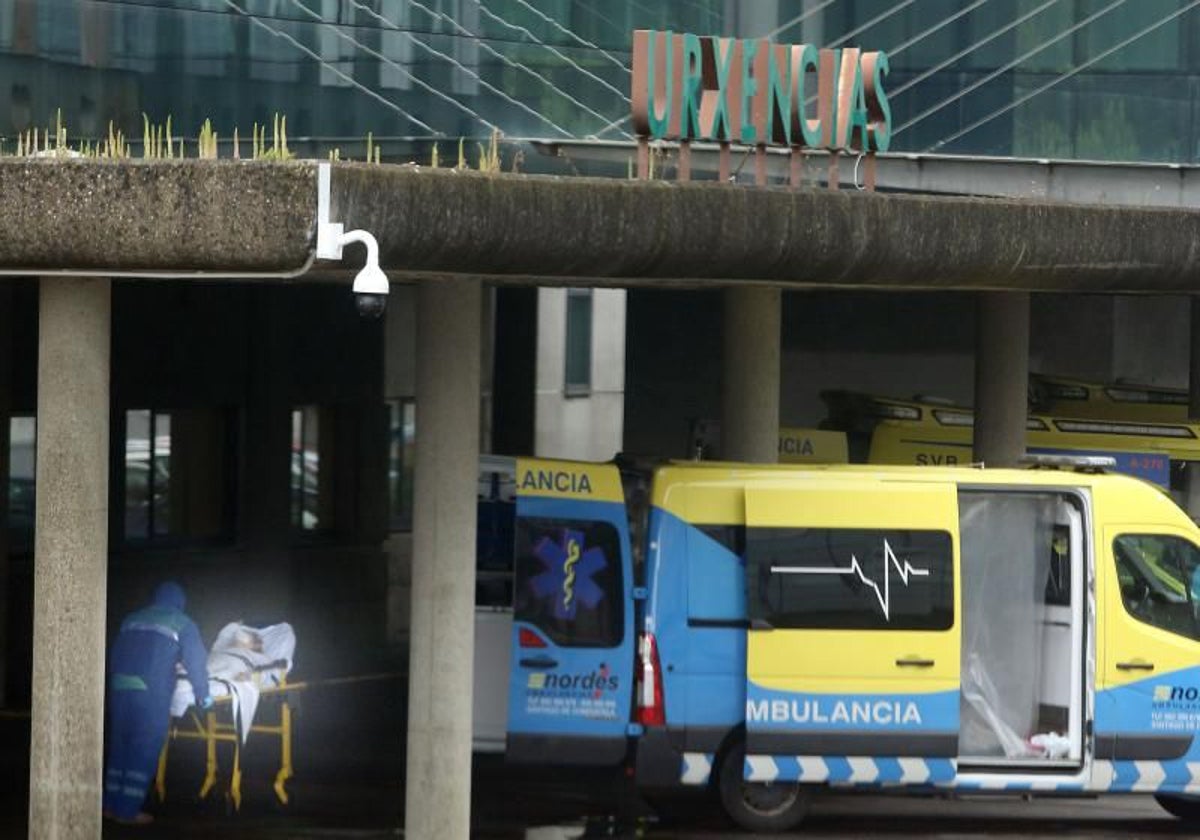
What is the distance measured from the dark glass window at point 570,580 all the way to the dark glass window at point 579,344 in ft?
78.3

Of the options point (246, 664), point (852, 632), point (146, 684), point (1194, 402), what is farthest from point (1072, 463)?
point (1194, 402)

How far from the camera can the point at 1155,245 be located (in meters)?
15.8

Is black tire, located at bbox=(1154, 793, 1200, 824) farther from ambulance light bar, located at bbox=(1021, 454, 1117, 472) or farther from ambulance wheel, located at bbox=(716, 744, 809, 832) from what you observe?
ambulance wheel, located at bbox=(716, 744, 809, 832)

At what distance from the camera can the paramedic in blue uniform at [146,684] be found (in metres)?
14.9

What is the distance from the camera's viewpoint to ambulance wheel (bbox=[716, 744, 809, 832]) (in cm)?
1526

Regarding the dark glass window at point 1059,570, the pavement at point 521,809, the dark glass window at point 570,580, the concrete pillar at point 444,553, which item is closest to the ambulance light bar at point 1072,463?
the dark glass window at point 1059,570

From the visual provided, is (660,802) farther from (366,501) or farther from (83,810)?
(366,501)

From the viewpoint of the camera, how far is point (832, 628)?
1509 centimetres

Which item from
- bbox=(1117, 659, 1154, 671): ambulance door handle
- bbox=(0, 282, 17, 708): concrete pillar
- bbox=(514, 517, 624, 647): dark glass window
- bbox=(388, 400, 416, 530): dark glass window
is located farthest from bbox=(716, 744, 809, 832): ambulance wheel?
bbox=(388, 400, 416, 530): dark glass window

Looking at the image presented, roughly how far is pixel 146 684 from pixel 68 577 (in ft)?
7.72

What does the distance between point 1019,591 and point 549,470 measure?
319 cm

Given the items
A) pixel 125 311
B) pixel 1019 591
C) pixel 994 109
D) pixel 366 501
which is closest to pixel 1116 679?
pixel 1019 591

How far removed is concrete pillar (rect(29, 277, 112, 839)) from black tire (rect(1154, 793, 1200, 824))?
7263mm

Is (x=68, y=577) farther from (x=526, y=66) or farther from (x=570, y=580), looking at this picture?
(x=526, y=66)
